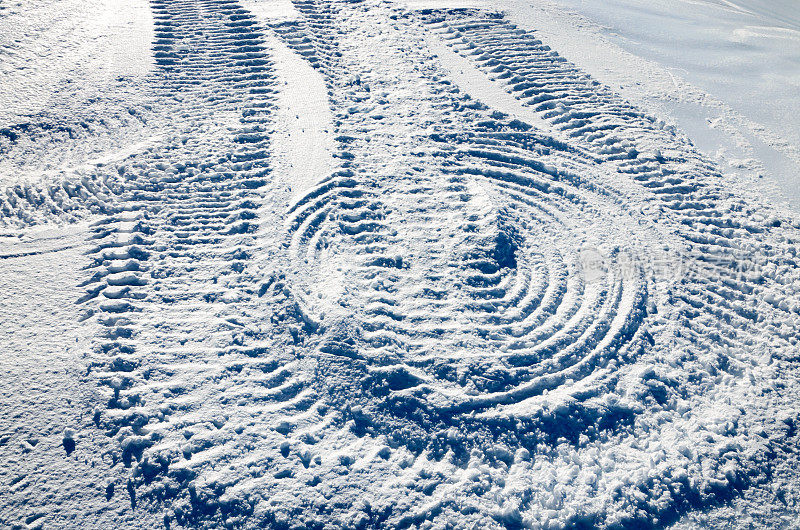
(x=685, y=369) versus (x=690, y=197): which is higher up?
(x=690, y=197)

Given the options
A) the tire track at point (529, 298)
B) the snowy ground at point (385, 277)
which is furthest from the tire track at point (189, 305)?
the tire track at point (529, 298)

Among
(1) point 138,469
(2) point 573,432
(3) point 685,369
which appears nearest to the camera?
(1) point 138,469

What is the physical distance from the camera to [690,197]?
378cm

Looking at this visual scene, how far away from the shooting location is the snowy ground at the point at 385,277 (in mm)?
2342

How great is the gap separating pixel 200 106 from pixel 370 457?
300 cm

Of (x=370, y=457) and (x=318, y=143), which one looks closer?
(x=370, y=457)

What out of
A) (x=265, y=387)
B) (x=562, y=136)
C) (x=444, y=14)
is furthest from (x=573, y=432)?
(x=444, y=14)

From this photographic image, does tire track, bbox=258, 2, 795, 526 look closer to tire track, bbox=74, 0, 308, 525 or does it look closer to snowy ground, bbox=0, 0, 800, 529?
snowy ground, bbox=0, 0, 800, 529

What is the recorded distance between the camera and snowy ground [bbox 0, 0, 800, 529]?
2.34 meters

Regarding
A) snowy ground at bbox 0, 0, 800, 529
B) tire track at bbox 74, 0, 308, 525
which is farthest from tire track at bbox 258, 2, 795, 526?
tire track at bbox 74, 0, 308, 525

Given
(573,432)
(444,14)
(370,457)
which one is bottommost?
(370,457)

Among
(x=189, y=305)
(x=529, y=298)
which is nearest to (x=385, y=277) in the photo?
(x=529, y=298)

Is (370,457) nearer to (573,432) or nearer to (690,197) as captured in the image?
(573,432)

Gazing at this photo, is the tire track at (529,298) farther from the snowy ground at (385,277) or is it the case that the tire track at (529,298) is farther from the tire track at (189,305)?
the tire track at (189,305)
